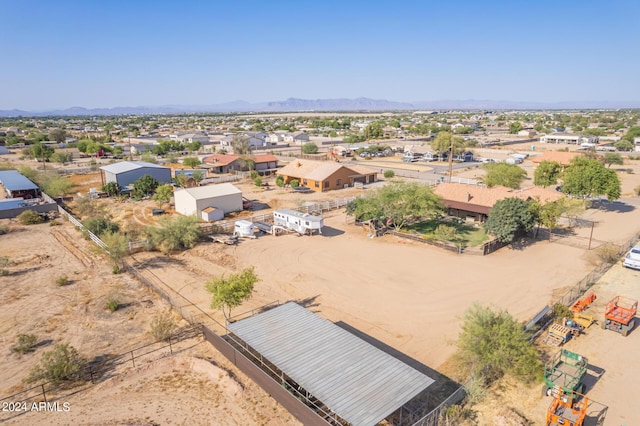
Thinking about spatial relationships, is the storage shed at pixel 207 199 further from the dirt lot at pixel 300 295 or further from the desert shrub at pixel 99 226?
the desert shrub at pixel 99 226

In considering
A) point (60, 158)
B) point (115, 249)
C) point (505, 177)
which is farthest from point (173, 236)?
point (60, 158)

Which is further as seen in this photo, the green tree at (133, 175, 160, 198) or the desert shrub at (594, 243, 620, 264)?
the green tree at (133, 175, 160, 198)

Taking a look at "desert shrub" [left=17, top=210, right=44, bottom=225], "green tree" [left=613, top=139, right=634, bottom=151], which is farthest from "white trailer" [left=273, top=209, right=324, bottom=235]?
"green tree" [left=613, top=139, right=634, bottom=151]

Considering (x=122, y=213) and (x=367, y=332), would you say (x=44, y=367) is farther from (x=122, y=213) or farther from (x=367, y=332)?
(x=122, y=213)

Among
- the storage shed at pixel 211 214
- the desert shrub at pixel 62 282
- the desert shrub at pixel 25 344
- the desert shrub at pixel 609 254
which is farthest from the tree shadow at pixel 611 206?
the desert shrub at pixel 25 344

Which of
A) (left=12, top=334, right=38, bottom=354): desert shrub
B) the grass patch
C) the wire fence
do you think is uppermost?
(left=12, top=334, right=38, bottom=354): desert shrub

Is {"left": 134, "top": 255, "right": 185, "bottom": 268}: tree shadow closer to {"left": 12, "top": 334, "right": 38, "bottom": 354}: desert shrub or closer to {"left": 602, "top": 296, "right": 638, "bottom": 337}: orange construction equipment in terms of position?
{"left": 12, "top": 334, "right": 38, "bottom": 354}: desert shrub

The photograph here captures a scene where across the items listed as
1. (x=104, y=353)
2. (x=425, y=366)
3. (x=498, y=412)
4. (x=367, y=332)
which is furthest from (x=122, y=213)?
(x=498, y=412)

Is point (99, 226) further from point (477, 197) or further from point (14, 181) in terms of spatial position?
point (477, 197)
